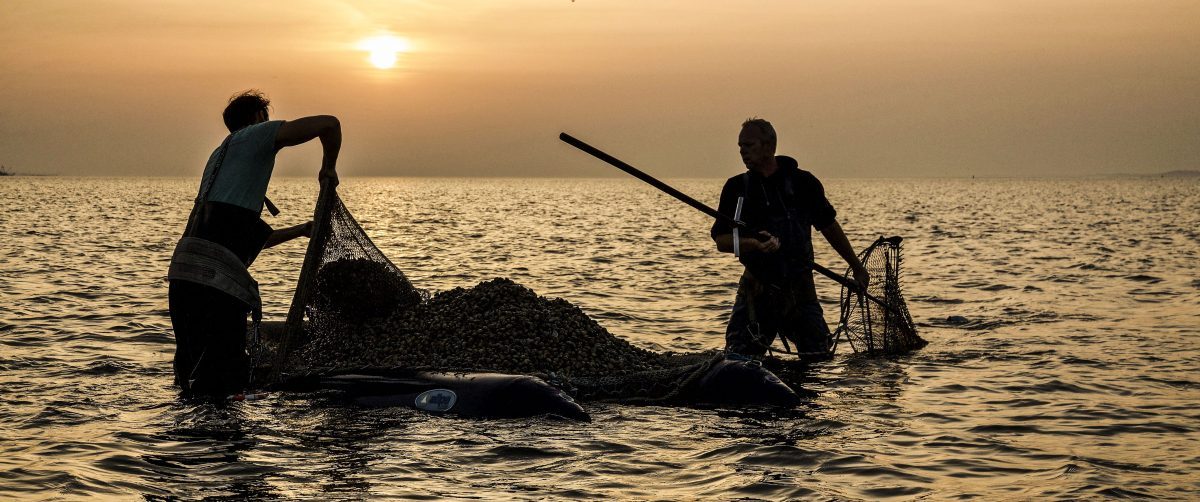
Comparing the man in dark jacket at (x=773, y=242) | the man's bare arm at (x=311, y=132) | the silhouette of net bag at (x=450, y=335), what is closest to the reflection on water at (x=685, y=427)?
the man in dark jacket at (x=773, y=242)

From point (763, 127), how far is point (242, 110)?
13.5ft

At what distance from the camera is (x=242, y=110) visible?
7.56 metres

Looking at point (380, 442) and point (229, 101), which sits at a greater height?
point (229, 101)

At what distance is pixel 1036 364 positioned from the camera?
11180 mm

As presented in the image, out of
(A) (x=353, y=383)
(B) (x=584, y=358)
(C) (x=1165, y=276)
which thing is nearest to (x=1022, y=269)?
(C) (x=1165, y=276)

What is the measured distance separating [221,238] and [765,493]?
13.2 ft

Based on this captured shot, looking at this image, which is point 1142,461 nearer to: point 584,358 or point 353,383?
point 584,358

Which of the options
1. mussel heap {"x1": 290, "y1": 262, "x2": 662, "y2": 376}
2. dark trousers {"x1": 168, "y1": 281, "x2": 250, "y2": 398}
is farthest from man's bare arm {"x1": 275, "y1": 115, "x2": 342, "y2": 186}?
mussel heap {"x1": 290, "y1": 262, "x2": 662, "y2": 376}

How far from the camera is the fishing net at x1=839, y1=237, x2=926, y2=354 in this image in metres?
11.2

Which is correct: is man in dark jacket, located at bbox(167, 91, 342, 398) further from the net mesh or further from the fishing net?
the fishing net

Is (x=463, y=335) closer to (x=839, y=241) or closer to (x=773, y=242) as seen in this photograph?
(x=773, y=242)

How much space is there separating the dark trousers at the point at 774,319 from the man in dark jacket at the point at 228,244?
12.7 ft

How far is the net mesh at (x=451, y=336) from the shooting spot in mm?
8992

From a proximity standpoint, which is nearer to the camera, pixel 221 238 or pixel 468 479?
pixel 468 479
